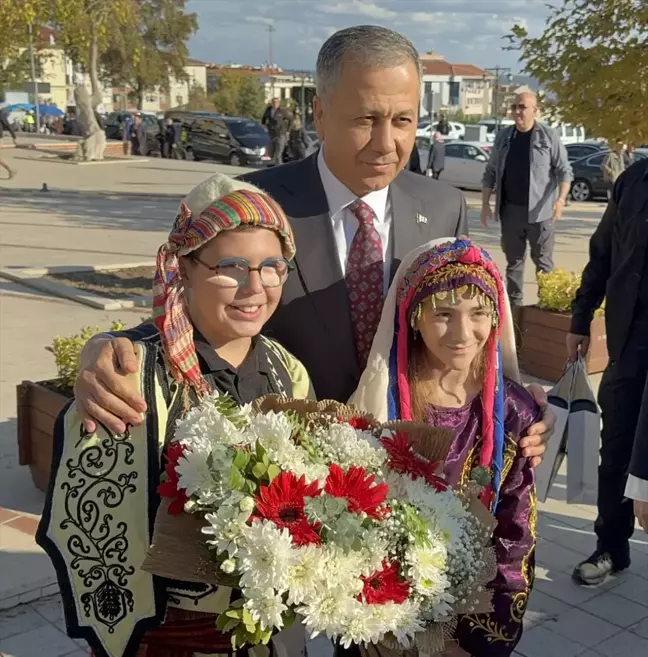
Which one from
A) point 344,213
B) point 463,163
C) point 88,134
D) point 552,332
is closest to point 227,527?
point 344,213

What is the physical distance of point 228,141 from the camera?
2850 cm

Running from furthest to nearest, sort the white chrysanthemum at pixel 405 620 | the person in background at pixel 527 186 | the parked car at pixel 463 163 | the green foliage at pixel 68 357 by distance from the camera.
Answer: the parked car at pixel 463 163 < the person in background at pixel 527 186 < the green foliage at pixel 68 357 < the white chrysanthemum at pixel 405 620

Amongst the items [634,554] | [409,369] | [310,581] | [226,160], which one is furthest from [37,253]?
[226,160]

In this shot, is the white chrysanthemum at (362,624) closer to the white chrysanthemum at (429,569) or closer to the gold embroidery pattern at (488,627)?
the white chrysanthemum at (429,569)

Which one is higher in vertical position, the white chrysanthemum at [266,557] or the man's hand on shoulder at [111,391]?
the man's hand on shoulder at [111,391]

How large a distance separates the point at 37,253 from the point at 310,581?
11.1 meters

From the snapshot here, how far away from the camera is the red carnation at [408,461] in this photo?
5.98ft

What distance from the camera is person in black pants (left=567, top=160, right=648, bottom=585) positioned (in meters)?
3.63

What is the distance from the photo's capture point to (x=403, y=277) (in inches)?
95.8

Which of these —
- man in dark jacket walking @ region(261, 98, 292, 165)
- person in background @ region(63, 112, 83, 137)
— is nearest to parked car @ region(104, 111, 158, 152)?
person in background @ region(63, 112, 83, 137)

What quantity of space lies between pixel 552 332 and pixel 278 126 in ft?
59.6

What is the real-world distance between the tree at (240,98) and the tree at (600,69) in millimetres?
46808

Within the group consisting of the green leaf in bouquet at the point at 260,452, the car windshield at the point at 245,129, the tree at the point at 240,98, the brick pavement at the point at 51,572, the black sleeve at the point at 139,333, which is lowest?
the brick pavement at the point at 51,572

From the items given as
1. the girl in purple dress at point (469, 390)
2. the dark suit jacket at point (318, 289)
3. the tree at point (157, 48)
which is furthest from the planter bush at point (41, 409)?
the tree at point (157, 48)
